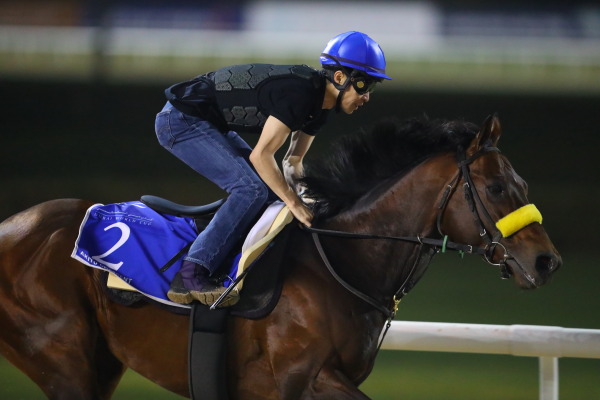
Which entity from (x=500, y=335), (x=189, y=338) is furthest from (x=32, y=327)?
(x=500, y=335)

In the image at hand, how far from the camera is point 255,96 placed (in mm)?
3080

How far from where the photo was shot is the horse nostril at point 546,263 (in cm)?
280

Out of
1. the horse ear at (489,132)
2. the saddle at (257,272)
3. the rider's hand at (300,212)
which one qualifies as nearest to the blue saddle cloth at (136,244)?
the saddle at (257,272)

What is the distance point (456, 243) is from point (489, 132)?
388 mm

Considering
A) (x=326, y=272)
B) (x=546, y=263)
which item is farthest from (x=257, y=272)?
(x=546, y=263)

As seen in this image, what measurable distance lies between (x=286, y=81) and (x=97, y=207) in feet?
2.90

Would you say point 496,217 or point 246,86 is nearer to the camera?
point 496,217

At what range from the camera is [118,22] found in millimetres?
13984

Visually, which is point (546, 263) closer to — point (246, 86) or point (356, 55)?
point (356, 55)

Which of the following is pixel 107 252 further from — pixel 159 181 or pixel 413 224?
pixel 159 181

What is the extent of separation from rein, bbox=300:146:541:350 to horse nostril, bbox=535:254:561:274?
92 millimetres

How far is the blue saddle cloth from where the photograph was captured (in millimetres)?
3094

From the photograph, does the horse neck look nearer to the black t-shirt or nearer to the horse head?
the horse head

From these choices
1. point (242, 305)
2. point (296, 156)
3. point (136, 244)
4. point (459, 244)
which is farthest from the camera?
point (296, 156)
